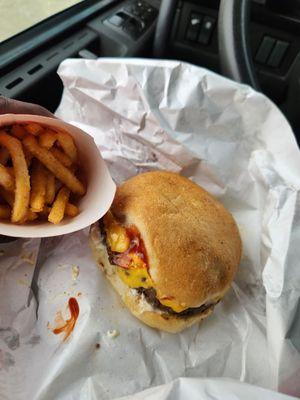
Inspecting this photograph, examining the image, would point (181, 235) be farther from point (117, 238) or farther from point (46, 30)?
point (46, 30)

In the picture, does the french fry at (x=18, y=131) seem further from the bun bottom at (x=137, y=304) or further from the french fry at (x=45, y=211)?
the bun bottom at (x=137, y=304)

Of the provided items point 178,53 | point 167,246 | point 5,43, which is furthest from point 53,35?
point 167,246

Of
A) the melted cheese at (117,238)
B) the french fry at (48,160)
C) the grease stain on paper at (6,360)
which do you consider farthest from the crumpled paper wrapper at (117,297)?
the french fry at (48,160)

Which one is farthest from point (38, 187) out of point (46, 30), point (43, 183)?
point (46, 30)

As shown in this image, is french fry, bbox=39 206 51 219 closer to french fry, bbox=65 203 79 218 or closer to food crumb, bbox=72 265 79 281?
french fry, bbox=65 203 79 218

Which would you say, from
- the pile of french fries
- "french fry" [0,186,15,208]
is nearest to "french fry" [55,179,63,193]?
the pile of french fries
